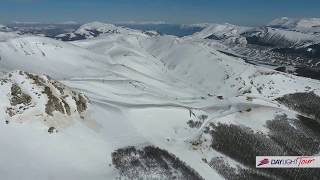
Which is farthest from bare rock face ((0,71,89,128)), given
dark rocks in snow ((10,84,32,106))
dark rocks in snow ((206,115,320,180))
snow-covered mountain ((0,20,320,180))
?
dark rocks in snow ((206,115,320,180))

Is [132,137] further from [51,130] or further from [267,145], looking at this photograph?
[267,145]

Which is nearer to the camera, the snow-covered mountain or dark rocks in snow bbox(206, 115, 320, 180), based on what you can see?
the snow-covered mountain

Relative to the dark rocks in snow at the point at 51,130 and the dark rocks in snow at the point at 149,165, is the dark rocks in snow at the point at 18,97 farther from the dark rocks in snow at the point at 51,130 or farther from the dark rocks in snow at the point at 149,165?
the dark rocks in snow at the point at 149,165

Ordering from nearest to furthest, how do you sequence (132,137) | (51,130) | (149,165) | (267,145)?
1. (149,165)
2. (51,130)
3. (132,137)
4. (267,145)

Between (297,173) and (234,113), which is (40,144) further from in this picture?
(234,113)

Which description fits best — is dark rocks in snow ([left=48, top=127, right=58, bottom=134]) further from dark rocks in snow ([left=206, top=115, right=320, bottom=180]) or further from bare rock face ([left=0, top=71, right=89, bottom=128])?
dark rocks in snow ([left=206, top=115, right=320, bottom=180])

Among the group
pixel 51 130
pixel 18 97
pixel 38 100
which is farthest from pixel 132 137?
pixel 18 97

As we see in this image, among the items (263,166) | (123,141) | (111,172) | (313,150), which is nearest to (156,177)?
(111,172)

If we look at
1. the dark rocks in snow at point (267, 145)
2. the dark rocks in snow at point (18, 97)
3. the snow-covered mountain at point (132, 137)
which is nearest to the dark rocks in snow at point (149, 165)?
the snow-covered mountain at point (132, 137)
